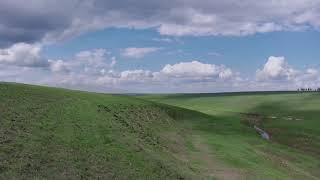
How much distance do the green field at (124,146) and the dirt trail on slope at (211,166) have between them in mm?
94

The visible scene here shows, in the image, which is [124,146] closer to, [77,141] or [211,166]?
[77,141]

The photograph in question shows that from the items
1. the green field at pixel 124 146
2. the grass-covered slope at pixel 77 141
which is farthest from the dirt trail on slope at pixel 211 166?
the grass-covered slope at pixel 77 141

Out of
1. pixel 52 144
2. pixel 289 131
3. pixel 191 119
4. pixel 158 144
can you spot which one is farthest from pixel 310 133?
pixel 52 144

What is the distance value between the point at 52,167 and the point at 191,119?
59.6m

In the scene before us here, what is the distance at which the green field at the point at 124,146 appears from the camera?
3503 cm

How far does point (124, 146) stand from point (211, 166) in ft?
26.5

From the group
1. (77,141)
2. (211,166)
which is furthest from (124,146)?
(211,166)

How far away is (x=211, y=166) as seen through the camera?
46719 millimetres

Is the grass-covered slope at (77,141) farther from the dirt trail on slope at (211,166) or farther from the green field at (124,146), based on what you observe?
the dirt trail on slope at (211,166)

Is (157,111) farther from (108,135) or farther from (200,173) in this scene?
(200,173)

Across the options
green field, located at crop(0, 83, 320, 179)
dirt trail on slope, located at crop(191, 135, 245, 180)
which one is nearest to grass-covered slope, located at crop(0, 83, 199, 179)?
green field, located at crop(0, 83, 320, 179)

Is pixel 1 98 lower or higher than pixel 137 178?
higher

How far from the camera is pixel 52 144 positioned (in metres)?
40.1

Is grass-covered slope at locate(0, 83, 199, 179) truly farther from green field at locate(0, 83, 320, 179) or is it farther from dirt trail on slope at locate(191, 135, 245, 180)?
dirt trail on slope at locate(191, 135, 245, 180)
